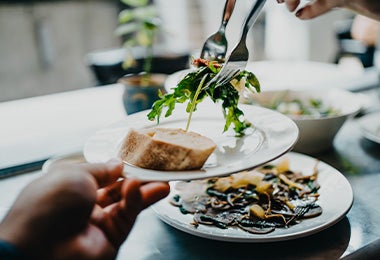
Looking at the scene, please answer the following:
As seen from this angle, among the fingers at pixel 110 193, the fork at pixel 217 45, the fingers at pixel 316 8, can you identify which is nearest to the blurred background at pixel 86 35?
the fingers at pixel 316 8

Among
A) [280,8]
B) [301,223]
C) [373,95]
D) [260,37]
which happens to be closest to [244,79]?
[301,223]

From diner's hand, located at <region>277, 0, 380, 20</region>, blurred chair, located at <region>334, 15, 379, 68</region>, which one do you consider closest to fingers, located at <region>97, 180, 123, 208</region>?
diner's hand, located at <region>277, 0, 380, 20</region>

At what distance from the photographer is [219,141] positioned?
2.92 ft

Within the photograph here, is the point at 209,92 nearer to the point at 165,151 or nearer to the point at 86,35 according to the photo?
the point at 165,151

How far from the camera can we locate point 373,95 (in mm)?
1739

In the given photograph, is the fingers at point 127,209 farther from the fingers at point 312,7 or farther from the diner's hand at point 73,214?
the fingers at point 312,7

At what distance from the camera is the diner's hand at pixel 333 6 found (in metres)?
1.11

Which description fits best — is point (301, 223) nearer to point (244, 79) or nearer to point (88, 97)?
point (244, 79)

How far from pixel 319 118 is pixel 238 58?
400 mm

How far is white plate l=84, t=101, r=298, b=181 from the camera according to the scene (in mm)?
709

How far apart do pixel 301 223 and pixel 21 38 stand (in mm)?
4570

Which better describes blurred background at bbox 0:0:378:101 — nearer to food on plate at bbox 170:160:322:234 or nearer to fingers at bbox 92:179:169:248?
food on plate at bbox 170:160:322:234

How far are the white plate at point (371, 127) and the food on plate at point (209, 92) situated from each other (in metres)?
0.53

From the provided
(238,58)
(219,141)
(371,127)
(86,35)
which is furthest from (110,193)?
(86,35)
